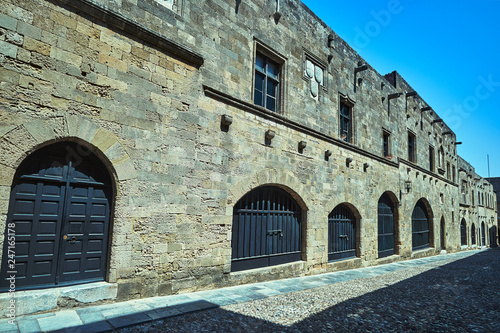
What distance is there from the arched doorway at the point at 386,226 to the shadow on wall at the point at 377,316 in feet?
15.3

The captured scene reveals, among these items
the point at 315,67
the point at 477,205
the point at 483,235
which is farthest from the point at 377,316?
the point at 483,235

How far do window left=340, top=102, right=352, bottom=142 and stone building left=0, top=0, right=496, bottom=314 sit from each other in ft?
0.80

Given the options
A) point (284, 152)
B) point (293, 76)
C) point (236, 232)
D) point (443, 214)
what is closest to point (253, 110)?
point (284, 152)

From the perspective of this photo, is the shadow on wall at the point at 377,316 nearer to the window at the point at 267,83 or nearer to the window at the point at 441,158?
the window at the point at 267,83

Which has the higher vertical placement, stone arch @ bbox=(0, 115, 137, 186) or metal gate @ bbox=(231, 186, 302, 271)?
stone arch @ bbox=(0, 115, 137, 186)

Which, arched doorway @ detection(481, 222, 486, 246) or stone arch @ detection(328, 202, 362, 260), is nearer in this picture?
stone arch @ detection(328, 202, 362, 260)

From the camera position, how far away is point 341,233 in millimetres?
9164

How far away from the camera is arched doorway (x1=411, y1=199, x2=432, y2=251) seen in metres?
14.1

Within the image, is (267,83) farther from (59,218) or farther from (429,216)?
(429,216)

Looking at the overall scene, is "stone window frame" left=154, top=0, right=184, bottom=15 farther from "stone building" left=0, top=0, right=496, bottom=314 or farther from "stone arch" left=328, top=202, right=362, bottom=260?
"stone arch" left=328, top=202, right=362, bottom=260

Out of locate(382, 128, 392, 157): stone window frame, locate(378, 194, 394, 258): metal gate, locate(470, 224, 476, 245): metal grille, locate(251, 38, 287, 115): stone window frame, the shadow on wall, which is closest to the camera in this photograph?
the shadow on wall

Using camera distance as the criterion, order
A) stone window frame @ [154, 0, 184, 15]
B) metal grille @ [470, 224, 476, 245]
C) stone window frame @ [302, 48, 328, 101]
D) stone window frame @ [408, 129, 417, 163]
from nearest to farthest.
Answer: stone window frame @ [154, 0, 184, 15]
stone window frame @ [302, 48, 328, 101]
stone window frame @ [408, 129, 417, 163]
metal grille @ [470, 224, 476, 245]

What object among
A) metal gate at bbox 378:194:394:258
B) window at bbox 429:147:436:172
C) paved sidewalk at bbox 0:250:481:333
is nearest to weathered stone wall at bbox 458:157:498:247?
window at bbox 429:147:436:172

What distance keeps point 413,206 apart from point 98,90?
13.9 m
